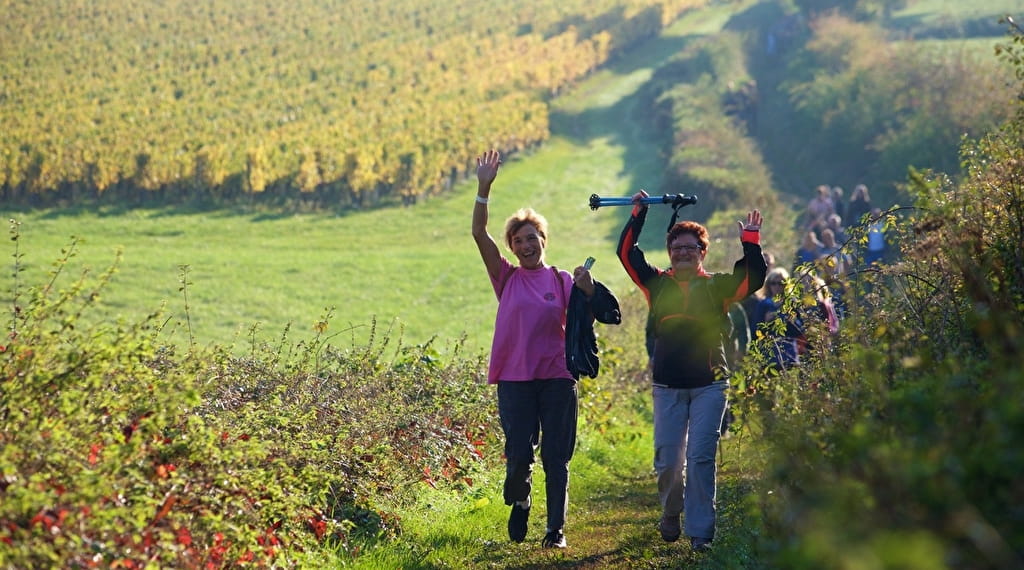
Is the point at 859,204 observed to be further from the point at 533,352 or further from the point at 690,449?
the point at 533,352

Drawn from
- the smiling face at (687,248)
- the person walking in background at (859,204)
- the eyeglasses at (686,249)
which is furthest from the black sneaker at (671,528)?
the person walking in background at (859,204)

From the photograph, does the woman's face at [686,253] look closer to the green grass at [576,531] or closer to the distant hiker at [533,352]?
the distant hiker at [533,352]

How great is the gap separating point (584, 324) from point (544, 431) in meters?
0.79

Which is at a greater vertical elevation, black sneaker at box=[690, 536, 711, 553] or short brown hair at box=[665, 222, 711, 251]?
short brown hair at box=[665, 222, 711, 251]

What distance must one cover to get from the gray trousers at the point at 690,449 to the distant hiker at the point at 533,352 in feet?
1.94

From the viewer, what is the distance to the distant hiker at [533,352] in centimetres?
693

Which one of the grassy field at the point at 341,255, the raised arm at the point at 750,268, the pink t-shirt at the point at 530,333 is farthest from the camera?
the grassy field at the point at 341,255

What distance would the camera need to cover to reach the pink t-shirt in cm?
691

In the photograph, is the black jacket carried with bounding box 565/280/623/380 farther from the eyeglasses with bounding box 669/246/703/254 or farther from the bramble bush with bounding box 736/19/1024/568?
the bramble bush with bounding box 736/19/1024/568

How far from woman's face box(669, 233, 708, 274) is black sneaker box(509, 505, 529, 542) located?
1.89 m

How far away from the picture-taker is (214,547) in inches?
196

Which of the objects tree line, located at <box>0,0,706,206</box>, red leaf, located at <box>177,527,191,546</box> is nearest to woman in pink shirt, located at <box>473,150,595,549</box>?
red leaf, located at <box>177,527,191,546</box>

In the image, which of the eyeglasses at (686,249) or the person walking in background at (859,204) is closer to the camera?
the eyeglasses at (686,249)

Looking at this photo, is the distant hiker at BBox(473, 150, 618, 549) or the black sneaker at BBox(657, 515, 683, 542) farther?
the black sneaker at BBox(657, 515, 683, 542)
